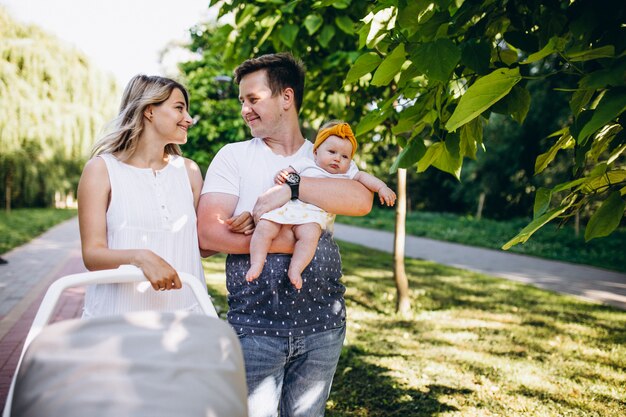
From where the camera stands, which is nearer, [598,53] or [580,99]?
[598,53]

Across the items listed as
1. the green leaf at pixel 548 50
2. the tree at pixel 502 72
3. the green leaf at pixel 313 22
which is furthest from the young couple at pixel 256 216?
the green leaf at pixel 313 22

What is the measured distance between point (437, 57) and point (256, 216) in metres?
0.87

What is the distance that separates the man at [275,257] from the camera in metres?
2.09

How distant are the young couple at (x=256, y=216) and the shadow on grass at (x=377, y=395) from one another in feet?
6.56

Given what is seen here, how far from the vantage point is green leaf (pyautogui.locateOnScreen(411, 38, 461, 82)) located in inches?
64.0

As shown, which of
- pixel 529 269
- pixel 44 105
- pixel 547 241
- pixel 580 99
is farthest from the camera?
pixel 44 105

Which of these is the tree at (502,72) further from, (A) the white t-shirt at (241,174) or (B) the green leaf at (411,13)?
(A) the white t-shirt at (241,174)

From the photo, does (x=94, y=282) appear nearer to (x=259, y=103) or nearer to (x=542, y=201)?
(x=259, y=103)

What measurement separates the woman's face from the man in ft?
0.84

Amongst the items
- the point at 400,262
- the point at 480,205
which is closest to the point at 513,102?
the point at 400,262

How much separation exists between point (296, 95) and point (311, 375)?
1131 millimetres

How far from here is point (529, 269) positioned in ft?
39.1

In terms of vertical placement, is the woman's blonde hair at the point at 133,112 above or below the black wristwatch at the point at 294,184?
above

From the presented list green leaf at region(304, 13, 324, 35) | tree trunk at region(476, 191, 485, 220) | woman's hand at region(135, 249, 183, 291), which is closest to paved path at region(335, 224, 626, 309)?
green leaf at region(304, 13, 324, 35)
